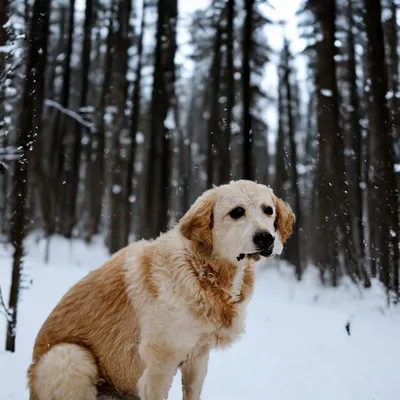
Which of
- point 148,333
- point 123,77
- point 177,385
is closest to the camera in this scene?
point 148,333

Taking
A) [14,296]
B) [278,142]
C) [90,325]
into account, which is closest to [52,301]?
[14,296]

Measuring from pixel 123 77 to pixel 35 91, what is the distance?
27.9 feet

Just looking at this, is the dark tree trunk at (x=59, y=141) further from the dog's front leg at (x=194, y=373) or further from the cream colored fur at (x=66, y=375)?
the dog's front leg at (x=194, y=373)

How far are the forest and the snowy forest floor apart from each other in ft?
1.49

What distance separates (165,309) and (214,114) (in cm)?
1084

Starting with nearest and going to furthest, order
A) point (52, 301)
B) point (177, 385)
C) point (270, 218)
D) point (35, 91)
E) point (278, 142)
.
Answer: point (270, 218), point (177, 385), point (35, 91), point (52, 301), point (278, 142)

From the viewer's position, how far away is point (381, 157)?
6375mm

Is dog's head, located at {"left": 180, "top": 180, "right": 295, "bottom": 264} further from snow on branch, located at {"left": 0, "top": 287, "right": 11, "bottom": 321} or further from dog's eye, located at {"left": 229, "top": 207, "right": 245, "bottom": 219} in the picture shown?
snow on branch, located at {"left": 0, "top": 287, "right": 11, "bottom": 321}

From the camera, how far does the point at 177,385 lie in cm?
421

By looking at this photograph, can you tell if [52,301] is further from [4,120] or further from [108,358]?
[108,358]

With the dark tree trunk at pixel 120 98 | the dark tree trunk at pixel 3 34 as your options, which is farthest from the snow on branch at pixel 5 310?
the dark tree trunk at pixel 120 98

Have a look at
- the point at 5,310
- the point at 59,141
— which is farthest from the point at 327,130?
the point at 59,141

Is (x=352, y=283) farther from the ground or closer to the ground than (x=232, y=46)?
closer to the ground

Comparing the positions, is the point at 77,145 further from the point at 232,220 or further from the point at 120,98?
the point at 232,220
